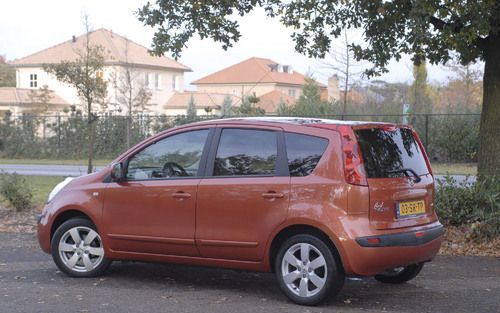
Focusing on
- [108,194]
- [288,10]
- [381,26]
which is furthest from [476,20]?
[108,194]

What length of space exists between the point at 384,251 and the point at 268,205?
113 centimetres

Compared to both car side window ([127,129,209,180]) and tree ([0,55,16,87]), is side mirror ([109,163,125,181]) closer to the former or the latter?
car side window ([127,129,209,180])

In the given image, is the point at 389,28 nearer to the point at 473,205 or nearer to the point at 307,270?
the point at 473,205

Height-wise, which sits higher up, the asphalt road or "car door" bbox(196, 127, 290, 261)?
"car door" bbox(196, 127, 290, 261)

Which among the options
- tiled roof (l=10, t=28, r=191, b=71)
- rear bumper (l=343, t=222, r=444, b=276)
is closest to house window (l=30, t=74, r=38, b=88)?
tiled roof (l=10, t=28, r=191, b=71)

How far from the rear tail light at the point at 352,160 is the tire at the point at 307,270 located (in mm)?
639

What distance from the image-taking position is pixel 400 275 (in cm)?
742

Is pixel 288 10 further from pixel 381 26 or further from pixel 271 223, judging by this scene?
pixel 271 223

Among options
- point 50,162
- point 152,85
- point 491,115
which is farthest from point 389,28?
point 152,85

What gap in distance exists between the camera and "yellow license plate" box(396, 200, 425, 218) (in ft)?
21.2

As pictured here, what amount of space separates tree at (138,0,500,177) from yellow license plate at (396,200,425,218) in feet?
10.3

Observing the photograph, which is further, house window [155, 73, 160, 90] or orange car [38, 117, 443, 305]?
house window [155, 73, 160, 90]

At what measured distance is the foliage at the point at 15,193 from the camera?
1255 cm

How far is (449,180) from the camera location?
10469 millimetres
